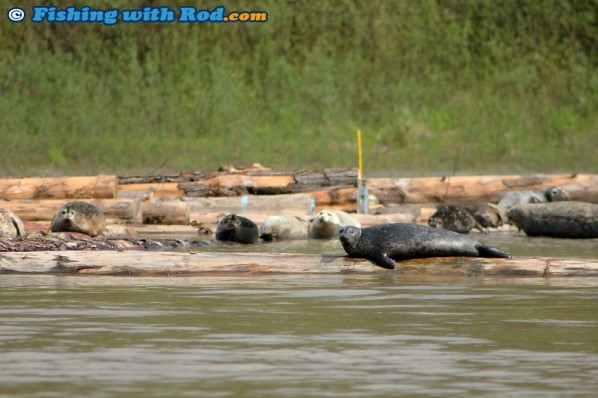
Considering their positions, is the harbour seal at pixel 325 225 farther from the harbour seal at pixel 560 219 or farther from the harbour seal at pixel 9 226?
the harbour seal at pixel 9 226

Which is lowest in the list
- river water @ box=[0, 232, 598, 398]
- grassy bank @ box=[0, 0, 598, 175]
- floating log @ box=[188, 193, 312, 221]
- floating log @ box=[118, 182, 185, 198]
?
river water @ box=[0, 232, 598, 398]

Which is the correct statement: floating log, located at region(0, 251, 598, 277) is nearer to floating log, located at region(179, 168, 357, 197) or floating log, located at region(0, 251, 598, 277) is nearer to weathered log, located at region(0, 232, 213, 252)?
weathered log, located at region(0, 232, 213, 252)

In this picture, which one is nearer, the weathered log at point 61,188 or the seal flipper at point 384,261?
the seal flipper at point 384,261

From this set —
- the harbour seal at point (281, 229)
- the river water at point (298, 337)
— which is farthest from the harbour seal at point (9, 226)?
the river water at point (298, 337)

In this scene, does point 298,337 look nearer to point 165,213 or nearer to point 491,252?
point 491,252

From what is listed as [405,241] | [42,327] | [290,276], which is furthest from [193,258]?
[42,327]

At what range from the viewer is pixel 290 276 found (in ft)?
34.9

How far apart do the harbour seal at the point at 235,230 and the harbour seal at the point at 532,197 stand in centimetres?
610

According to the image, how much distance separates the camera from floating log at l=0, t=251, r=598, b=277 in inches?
413

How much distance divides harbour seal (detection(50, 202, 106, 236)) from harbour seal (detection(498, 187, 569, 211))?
7834 mm

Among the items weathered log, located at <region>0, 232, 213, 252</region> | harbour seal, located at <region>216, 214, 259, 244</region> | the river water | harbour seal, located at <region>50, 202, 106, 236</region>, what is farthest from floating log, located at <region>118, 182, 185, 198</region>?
the river water

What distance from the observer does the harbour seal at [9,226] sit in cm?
1520

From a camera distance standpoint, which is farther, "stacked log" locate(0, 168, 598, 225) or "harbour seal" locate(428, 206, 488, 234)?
"stacked log" locate(0, 168, 598, 225)

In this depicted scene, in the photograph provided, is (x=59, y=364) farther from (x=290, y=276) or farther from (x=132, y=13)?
(x=132, y=13)
